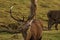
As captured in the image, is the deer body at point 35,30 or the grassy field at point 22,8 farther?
the grassy field at point 22,8

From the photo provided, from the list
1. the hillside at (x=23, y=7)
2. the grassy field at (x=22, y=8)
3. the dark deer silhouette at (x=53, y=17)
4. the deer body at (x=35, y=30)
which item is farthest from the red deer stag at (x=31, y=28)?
the hillside at (x=23, y=7)

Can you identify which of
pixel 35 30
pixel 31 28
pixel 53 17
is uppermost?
pixel 31 28

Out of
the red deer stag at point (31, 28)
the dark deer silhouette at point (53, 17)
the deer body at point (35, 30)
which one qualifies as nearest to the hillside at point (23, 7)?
the dark deer silhouette at point (53, 17)

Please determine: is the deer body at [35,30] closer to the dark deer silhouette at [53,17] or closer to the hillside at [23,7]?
the dark deer silhouette at [53,17]

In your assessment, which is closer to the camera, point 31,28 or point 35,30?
point 31,28

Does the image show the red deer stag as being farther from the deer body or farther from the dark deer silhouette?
the dark deer silhouette

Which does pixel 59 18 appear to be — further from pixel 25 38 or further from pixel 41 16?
pixel 25 38

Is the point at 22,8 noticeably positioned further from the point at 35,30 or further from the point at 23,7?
the point at 35,30

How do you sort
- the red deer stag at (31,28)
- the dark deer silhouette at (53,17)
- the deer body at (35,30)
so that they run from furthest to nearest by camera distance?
1. the dark deer silhouette at (53,17)
2. the deer body at (35,30)
3. the red deer stag at (31,28)

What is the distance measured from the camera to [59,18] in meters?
24.3

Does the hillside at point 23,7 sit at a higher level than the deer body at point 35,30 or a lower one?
lower

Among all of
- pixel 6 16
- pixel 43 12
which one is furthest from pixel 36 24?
pixel 43 12

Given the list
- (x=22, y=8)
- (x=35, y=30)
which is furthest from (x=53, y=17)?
(x=35, y=30)

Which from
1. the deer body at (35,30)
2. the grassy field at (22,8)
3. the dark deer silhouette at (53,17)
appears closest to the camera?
the deer body at (35,30)
